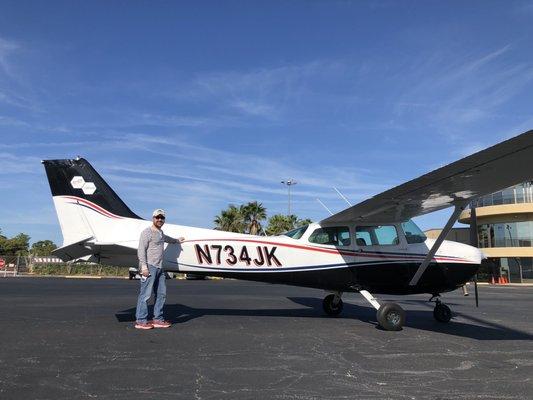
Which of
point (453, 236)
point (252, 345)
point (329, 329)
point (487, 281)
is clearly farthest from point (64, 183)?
point (487, 281)

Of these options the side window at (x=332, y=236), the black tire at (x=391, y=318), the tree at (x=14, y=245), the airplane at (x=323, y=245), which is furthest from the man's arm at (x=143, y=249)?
the tree at (x=14, y=245)

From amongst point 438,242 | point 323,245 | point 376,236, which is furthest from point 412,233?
point 323,245

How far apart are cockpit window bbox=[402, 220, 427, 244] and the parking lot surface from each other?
175 cm

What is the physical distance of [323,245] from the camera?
946cm

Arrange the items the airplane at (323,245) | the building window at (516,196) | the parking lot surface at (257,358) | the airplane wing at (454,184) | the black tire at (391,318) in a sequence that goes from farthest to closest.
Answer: the building window at (516,196)
the airplane at (323,245)
the black tire at (391,318)
the airplane wing at (454,184)
the parking lot surface at (257,358)

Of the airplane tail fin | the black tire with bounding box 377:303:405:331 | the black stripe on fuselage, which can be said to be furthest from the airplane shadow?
the airplane tail fin

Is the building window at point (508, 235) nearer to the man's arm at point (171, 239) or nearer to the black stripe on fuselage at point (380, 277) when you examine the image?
the black stripe on fuselage at point (380, 277)

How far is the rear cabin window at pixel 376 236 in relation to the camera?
962 cm

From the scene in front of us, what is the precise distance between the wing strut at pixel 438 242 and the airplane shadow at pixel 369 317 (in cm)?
99

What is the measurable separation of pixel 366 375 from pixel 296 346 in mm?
1754

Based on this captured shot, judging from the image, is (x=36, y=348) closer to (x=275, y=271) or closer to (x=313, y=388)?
(x=313, y=388)

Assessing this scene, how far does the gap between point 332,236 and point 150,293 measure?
395cm

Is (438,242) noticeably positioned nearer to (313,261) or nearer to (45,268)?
(313,261)

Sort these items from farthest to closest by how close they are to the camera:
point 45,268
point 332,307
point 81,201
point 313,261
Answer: point 45,268
point 332,307
point 313,261
point 81,201
